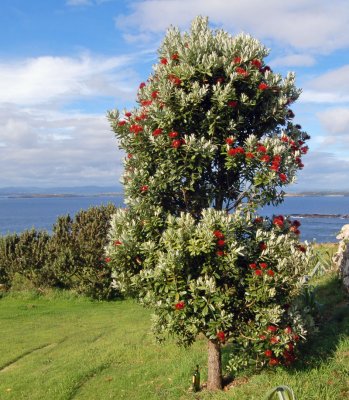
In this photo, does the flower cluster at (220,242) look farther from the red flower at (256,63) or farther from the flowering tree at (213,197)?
the red flower at (256,63)

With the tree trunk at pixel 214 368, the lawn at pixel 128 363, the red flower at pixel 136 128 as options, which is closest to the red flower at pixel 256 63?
the red flower at pixel 136 128

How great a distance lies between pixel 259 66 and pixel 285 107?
43.0 inches

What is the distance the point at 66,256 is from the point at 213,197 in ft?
73.4

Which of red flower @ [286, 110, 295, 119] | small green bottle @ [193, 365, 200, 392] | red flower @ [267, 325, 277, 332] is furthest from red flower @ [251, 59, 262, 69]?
small green bottle @ [193, 365, 200, 392]

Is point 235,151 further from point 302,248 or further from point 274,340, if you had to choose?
point 274,340

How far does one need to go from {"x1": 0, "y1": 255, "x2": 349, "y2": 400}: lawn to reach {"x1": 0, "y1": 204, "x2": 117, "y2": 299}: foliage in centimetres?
622

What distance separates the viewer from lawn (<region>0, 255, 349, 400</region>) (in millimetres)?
10094

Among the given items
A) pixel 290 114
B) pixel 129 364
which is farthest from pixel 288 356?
pixel 129 364

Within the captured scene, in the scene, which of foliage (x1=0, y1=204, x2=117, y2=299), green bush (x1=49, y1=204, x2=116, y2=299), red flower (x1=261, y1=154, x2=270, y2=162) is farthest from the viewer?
foliage (x1=0, y1=204, x2=117, y2=299)

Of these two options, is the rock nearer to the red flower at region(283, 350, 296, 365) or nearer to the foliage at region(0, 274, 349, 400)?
the foliage at region(0, 274, 349, 400)

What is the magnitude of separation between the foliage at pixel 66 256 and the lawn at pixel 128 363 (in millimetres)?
6224

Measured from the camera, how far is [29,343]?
19.3 metres

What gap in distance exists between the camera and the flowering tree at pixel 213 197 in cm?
893

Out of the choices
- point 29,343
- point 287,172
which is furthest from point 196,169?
point 29,343
